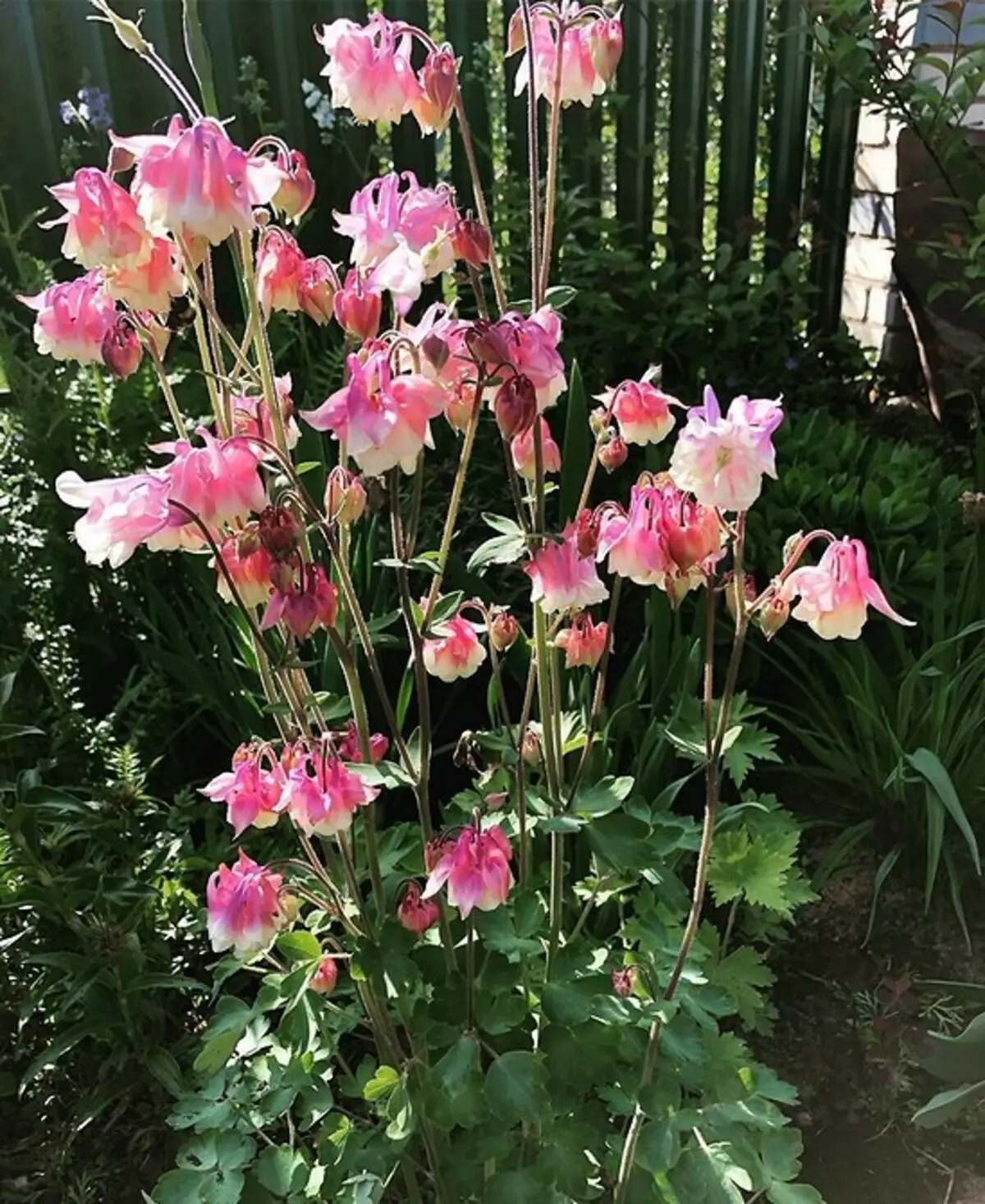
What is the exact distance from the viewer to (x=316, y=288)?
39.5 inches

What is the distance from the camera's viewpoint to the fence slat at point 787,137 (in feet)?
10.8

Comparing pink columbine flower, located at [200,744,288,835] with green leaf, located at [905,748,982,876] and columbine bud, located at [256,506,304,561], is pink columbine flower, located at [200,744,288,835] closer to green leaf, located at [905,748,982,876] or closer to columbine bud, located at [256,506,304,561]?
columbine bud, located at [256,506,304,561]

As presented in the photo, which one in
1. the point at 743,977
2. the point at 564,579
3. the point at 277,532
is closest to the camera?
the point at 277,532

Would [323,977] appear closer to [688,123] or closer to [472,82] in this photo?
[472,82]

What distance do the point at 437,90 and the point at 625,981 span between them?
2.94 ft

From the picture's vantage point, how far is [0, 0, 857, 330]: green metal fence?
2701 mm

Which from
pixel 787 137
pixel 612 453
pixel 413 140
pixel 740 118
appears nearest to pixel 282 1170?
pixel 612 453

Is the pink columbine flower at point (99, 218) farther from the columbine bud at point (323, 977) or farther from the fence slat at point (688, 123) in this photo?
the fence slat at point (688, 123)

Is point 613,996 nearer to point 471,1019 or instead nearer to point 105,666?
point 471,1019

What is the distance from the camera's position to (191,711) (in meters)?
2.12

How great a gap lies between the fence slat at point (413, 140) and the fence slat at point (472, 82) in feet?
0.20

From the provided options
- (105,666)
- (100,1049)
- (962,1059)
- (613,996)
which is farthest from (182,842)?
(962,1059)

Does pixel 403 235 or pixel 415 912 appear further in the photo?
pixel 415 912

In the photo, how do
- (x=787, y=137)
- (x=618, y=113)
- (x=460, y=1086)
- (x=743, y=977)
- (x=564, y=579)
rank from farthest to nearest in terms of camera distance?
(x=787, y=137) < (x=618, y=113) < (x=743, y=977) < (x=460, y=1086) < (x=564, y=579)
